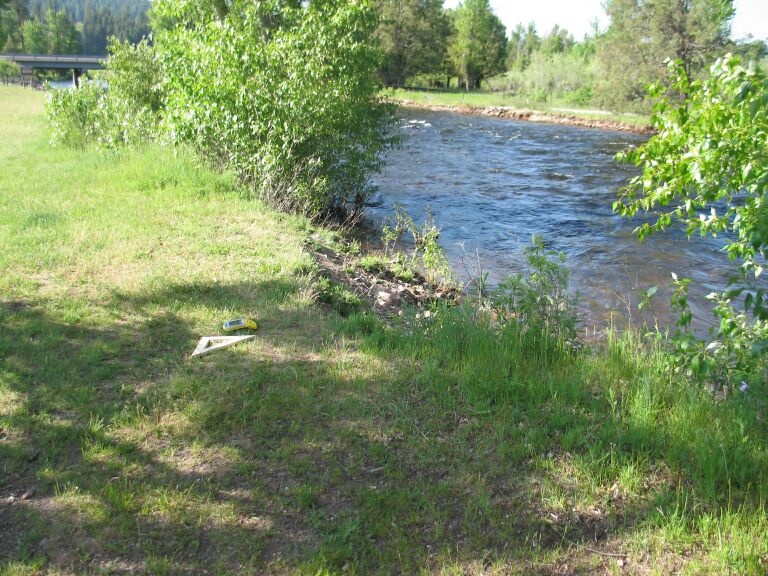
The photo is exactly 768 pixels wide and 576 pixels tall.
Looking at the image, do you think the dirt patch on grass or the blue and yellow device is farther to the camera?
the dirt patch on grass

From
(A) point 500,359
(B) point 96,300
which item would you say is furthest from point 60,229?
(A) point 500,359

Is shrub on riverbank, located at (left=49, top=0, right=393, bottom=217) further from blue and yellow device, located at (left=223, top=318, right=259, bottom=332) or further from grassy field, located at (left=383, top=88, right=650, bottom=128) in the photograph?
grassy field, located at (left=383, top=88, right=650, bottom=128)

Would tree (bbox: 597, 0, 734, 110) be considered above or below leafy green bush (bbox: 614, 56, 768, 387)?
above

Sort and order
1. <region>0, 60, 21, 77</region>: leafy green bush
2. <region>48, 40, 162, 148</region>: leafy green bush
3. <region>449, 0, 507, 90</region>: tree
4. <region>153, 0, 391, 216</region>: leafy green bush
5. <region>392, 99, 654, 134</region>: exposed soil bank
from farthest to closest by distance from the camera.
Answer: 1. <region>449, 0, 507, 90</region>: tree
2. <region>0, 60, 21, 77</region>: leafy green bush
3. <region>392, 99, 654, 134</region>: exposed soil bank
4. <region>48, 40, 162, 148</region>: leafy green bush
5. <region>153, 0, 391, 216</region>: leafy green bush

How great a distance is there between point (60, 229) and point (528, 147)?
893 inches

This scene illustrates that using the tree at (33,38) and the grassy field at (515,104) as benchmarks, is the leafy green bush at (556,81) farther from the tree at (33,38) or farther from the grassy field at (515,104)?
the tree at (33,38)

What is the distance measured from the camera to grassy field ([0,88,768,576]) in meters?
3.06

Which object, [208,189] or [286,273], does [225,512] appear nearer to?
[286,273]

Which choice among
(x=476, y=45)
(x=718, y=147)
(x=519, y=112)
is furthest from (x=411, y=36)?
(x=718, y=147)

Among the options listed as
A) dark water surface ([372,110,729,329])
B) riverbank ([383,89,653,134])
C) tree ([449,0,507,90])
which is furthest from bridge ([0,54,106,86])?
dark water surface ([372,110,729,329])

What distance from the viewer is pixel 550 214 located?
15320 millimetres

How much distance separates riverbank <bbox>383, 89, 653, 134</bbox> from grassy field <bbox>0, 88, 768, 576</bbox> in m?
27.2

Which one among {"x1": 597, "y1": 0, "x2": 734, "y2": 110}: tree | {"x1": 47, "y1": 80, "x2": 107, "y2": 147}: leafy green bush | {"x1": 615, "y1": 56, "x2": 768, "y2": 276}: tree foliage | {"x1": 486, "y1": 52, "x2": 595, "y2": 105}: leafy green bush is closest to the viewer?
{"x1": 615, "y1": 56, "x2": 768, "y2": 276}: tree foliage

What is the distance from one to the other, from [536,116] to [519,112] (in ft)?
5.08
